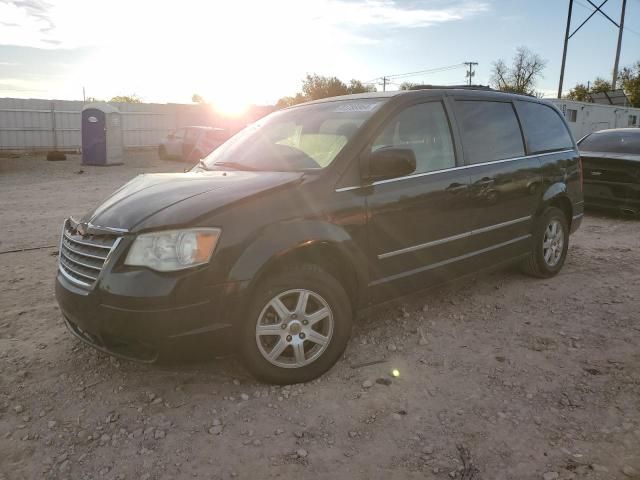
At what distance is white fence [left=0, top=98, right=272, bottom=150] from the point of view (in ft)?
70.3

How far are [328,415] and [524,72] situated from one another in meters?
72.5

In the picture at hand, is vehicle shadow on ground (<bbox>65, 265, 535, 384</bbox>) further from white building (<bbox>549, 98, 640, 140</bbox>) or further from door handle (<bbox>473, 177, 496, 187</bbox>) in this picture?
white building (<bbox>549, 98, 640, 140</bbox>)

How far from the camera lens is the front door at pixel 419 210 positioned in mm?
3410

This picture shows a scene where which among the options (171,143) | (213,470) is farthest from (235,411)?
(171,143)

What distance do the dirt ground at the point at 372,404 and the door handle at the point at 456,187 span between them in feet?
3.42

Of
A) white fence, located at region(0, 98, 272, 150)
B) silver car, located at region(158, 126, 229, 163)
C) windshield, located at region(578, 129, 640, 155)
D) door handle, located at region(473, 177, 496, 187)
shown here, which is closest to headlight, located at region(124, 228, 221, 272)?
door handle, located at region(473, 177, 496, 187)

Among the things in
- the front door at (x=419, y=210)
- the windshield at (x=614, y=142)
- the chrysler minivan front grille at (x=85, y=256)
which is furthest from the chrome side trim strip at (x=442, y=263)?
the windshield at (x=614, y=142)

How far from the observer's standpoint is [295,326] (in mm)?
3010

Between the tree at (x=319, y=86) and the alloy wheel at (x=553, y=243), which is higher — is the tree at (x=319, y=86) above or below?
above

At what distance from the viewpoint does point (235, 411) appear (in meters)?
2.85

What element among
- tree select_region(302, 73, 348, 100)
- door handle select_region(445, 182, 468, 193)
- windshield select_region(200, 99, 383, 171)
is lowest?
door handle select_region(445, 182, 468, 193)

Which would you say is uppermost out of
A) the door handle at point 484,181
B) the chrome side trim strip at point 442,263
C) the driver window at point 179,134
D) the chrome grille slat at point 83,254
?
the driver window at point 179,134

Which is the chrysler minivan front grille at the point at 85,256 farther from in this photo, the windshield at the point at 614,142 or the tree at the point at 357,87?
the tree at the point at 357,87

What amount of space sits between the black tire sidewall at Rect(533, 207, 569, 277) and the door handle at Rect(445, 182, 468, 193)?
4.56ft
